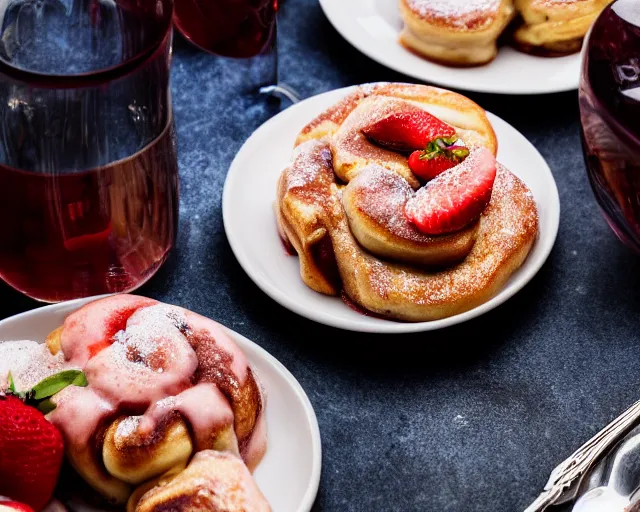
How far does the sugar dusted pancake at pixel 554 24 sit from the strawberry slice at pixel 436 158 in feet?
1.31

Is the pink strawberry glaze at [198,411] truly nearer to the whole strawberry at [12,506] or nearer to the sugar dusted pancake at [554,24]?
the whole strawberry at [12,506]

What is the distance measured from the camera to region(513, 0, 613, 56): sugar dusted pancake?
1.36 meters

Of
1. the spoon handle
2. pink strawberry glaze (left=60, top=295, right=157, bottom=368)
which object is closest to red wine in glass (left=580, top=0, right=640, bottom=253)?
the spoon handle

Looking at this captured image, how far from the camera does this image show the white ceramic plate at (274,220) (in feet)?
3.36

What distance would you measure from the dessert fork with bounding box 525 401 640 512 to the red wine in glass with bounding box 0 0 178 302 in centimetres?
49

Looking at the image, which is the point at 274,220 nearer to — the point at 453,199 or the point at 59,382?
the point at 453,199

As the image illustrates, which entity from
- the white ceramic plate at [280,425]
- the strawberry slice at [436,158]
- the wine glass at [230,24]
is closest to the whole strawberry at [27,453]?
the white ceramic plate at [280,425]

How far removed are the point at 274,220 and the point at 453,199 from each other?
9.7 inches

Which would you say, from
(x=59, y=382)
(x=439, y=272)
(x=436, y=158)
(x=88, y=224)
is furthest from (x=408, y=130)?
(x=59, y=382)

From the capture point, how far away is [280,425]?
3.03 ft

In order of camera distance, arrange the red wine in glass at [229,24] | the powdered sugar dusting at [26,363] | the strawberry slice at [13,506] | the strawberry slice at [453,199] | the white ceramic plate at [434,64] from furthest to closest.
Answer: the white ceramic plate at [434,64], the red wine in glass at [229,24], the strawberry slice at [453,199], the powdered sugar dusting at [26,363], the strawberry slice at [13,506]

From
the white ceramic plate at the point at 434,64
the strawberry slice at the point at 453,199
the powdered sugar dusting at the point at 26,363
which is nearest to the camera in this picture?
the powdered sugar dusting at the point at 26,363

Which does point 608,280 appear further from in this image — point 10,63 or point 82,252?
point 10,63

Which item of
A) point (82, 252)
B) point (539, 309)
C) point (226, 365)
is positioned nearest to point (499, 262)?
point (539, 309)
